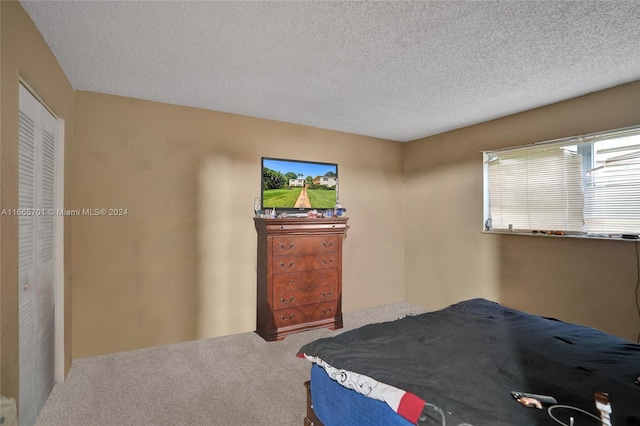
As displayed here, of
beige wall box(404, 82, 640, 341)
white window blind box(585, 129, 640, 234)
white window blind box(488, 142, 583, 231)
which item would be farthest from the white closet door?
white window blind box(585, 129, 640, 234)

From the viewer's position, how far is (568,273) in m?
3.11

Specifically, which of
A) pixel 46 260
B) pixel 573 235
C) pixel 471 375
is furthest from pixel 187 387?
pixel 573 235

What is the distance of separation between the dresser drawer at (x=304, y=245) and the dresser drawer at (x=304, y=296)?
436mm

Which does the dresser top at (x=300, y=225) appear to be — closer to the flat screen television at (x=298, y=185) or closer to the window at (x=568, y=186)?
the flat screen television at (x=298, y=185)

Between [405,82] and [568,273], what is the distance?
2420mm

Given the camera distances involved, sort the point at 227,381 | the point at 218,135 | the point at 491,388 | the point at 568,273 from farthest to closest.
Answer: the point at 218,135 < the point at 568,273 < the point at 227,381 < the point at 491,388

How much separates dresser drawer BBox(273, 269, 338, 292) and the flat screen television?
0.80 m

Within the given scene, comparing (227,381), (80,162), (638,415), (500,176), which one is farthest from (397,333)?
(80,162)

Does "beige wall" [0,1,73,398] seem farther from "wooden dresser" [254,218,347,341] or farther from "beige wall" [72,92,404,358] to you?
"wooden dresser" [254,218,347,341]

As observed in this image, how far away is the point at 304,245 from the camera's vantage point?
144 inches

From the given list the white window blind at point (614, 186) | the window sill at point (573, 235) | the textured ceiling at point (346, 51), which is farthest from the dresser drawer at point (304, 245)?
the white window blind at point (614, 186)

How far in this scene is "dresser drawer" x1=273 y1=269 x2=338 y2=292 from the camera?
3506 millimetres

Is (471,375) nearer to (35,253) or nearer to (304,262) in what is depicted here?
(304,262)

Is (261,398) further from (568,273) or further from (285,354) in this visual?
(568,273)
